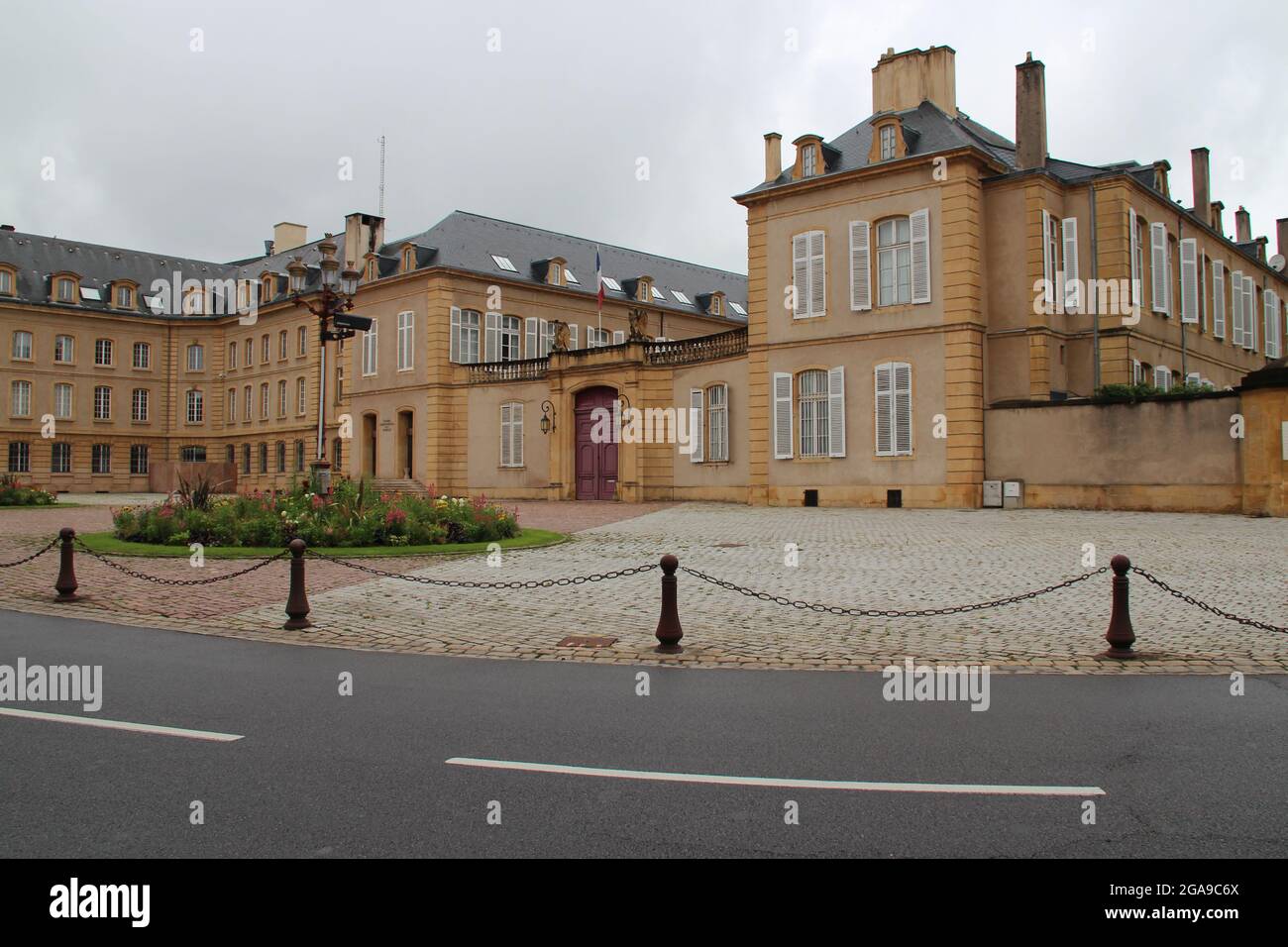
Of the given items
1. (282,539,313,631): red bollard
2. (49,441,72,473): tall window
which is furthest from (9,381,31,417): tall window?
(282,539,313,631): red bollard

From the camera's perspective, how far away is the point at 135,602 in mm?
11617

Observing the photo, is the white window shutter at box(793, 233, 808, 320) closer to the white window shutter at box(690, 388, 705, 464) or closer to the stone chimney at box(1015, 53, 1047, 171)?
the white window shutter at box(690, 388, 705, 464)

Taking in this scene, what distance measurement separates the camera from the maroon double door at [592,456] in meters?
34.0

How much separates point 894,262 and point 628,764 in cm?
2407

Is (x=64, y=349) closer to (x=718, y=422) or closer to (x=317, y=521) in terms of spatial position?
(x=718, y=422)

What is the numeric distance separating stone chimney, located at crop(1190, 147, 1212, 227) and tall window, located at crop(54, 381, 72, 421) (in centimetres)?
5490

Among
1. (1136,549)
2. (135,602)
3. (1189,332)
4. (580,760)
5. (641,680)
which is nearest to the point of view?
(580,760)

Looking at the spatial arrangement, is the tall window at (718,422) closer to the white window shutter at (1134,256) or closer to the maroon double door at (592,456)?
the maroon double door at (592,456)

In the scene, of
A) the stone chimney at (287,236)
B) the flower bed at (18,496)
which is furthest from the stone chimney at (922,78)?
the stone chimney at (287,236)

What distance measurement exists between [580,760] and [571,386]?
1181 inches

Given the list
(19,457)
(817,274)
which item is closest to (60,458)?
(19,457)

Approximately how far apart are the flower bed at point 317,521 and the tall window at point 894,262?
1340 cm
